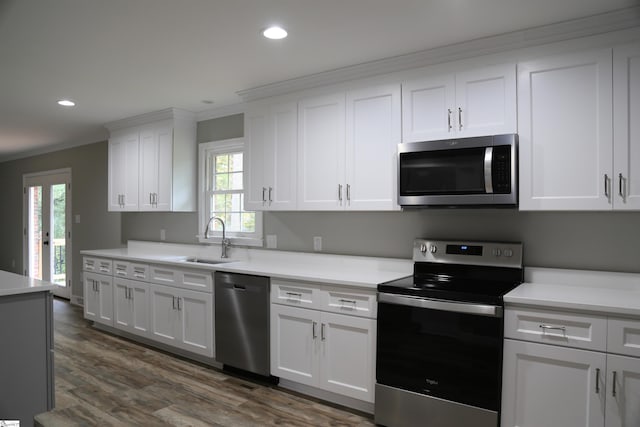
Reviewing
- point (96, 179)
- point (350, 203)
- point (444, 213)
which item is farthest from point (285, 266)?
point (96, 179)

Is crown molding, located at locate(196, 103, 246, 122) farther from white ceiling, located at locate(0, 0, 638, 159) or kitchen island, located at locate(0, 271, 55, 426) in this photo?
kitchen island, located at locate(0, 271, 55, 426)

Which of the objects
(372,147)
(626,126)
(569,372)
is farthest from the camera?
(372,147)

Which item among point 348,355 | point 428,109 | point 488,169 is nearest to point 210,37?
point 428,109

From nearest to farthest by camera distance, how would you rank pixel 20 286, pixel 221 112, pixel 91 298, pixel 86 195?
1. pixel 20 286
2. pixel 221 112
3. pixel 91 298
4. pixel 86 195

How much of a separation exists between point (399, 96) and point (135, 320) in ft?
10.8

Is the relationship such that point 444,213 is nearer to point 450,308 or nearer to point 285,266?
point 450,308

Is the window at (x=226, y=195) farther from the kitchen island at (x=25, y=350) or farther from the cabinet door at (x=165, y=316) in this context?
the kitchen island at (x=25, y=350)

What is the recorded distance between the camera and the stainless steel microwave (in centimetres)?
241

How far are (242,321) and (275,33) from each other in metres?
2.07

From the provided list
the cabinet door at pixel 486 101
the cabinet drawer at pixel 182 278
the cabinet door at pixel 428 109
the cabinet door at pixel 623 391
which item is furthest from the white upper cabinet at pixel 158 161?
the cabinet door at pixel 623 391

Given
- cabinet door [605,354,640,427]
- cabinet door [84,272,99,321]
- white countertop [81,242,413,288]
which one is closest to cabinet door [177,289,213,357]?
white countertop [81,242,413,288]

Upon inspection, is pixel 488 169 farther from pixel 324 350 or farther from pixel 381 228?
pixel 324 350

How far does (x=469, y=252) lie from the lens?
2770mm

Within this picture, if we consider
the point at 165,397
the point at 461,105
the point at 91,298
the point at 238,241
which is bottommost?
the point at 165,397
